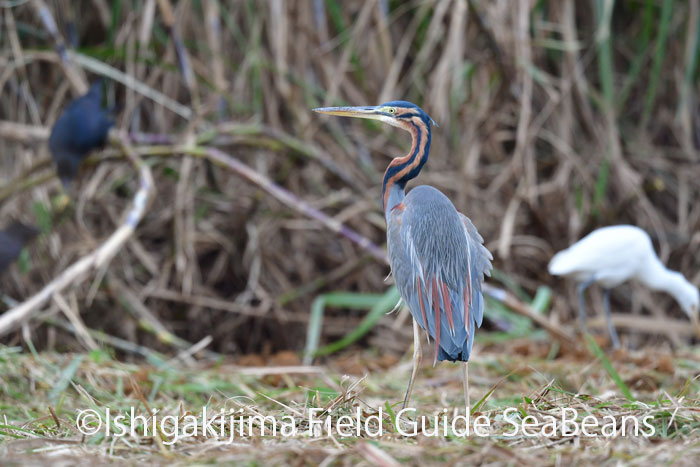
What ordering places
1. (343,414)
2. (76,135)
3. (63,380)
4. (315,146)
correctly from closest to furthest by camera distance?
(343,414)
(63,380)
(76,135)
(315,146)

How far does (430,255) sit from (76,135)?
2.36 metres

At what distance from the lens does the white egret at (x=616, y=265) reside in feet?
12.5

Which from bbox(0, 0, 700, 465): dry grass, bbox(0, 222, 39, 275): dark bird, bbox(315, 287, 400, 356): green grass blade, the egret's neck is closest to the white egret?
the egret's neck

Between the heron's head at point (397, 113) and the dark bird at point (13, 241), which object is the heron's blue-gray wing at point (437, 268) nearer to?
the heron's head at point (397, 113)

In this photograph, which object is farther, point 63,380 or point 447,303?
point 63,380

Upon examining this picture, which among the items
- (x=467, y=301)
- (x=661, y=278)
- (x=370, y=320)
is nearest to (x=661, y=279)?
(x=661, y=278)

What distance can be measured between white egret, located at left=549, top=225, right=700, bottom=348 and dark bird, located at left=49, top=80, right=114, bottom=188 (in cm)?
242

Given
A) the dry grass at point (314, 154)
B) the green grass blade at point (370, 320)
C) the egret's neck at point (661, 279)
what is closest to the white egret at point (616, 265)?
the egret's neck at point (661, 279)

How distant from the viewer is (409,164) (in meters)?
1.91

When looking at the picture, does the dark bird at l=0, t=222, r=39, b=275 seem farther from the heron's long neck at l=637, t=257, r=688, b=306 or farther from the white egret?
the heron's long neck at l=637, t=257, r=688, b=306

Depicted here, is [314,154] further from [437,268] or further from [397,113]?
[437,268]

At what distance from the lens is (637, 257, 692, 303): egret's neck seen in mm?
4129

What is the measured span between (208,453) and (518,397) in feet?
4.14

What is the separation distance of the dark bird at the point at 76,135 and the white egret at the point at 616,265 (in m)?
2.42
